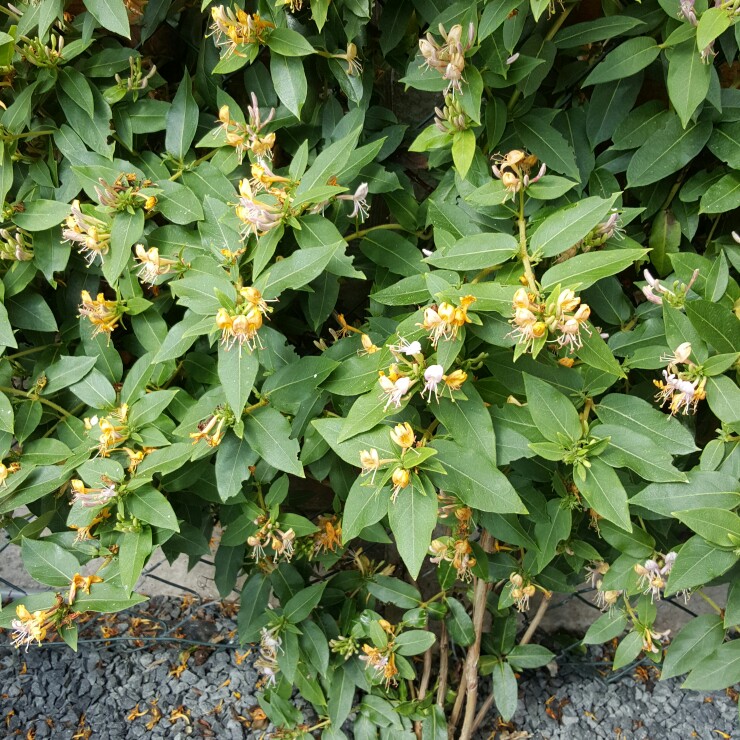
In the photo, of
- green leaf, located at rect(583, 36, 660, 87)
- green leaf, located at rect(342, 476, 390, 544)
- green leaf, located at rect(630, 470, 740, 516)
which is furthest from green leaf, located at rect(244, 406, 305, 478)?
green leaf, located at rect(583, 36, 660, 87)

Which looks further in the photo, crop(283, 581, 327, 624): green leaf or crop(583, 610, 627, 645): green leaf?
crop(283, 581, 327, 624): green leaf

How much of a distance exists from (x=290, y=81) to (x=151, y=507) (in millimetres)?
816

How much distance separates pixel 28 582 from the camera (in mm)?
2447

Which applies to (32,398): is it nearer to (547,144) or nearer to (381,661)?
(381,661)

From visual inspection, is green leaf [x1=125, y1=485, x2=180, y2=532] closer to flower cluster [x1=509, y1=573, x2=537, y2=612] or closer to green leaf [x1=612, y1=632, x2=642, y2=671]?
flower cluster [x1=509, y1=573, x2=537, y2=612]

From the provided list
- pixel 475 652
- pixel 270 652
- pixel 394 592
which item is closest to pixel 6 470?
pixel 270 652

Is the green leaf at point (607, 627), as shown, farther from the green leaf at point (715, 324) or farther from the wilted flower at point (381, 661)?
the green leaf at point (715, 324)

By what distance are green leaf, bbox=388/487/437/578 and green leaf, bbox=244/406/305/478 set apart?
0.76ft

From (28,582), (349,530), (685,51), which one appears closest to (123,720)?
(28,582)

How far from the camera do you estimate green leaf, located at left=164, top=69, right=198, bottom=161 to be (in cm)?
136

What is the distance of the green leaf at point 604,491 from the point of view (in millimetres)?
1054

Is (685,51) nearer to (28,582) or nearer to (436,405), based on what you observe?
(436,405)

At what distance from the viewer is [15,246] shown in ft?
4.58

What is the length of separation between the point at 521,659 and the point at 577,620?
0.49 meters
